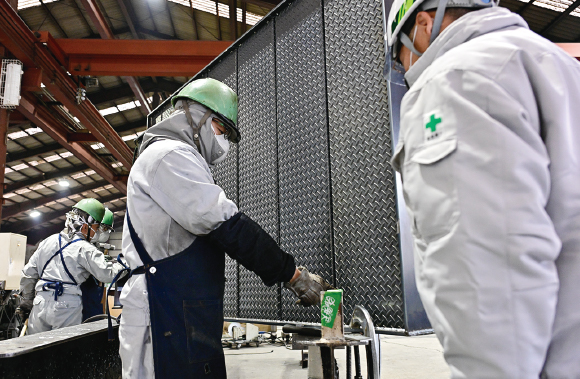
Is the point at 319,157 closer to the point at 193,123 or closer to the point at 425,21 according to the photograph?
the point at 193,123

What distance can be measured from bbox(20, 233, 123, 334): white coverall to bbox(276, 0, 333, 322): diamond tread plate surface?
316 centimetres

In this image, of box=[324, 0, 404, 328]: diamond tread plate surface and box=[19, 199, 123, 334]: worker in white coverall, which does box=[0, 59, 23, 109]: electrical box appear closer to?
box=[19, 199, 123, 334]: worker in white coverall

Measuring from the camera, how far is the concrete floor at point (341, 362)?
196 inches

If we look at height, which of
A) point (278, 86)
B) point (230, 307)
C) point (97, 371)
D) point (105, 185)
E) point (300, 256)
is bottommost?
point (97, 371)

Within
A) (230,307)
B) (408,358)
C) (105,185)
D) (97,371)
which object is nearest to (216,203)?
(230,307)

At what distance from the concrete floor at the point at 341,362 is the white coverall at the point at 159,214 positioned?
3383mm

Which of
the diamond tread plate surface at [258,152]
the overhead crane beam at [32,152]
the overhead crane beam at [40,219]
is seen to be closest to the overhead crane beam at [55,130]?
the overhead crane beam at [32,152]

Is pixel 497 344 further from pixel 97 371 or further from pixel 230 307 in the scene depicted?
pixel 97 371

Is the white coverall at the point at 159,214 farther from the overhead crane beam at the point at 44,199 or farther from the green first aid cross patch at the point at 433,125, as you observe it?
the overhead crane beam at the point at 44,199

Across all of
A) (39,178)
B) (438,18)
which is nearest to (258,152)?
(438,18)

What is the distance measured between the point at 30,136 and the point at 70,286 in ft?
42.8

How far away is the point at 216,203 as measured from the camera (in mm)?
1944

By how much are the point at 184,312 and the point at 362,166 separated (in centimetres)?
117

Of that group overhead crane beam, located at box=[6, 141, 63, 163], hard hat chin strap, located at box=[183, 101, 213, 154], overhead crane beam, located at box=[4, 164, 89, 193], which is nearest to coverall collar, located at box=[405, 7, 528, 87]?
hard hat chin strap, located at box=[183, 101, 213, 154]
